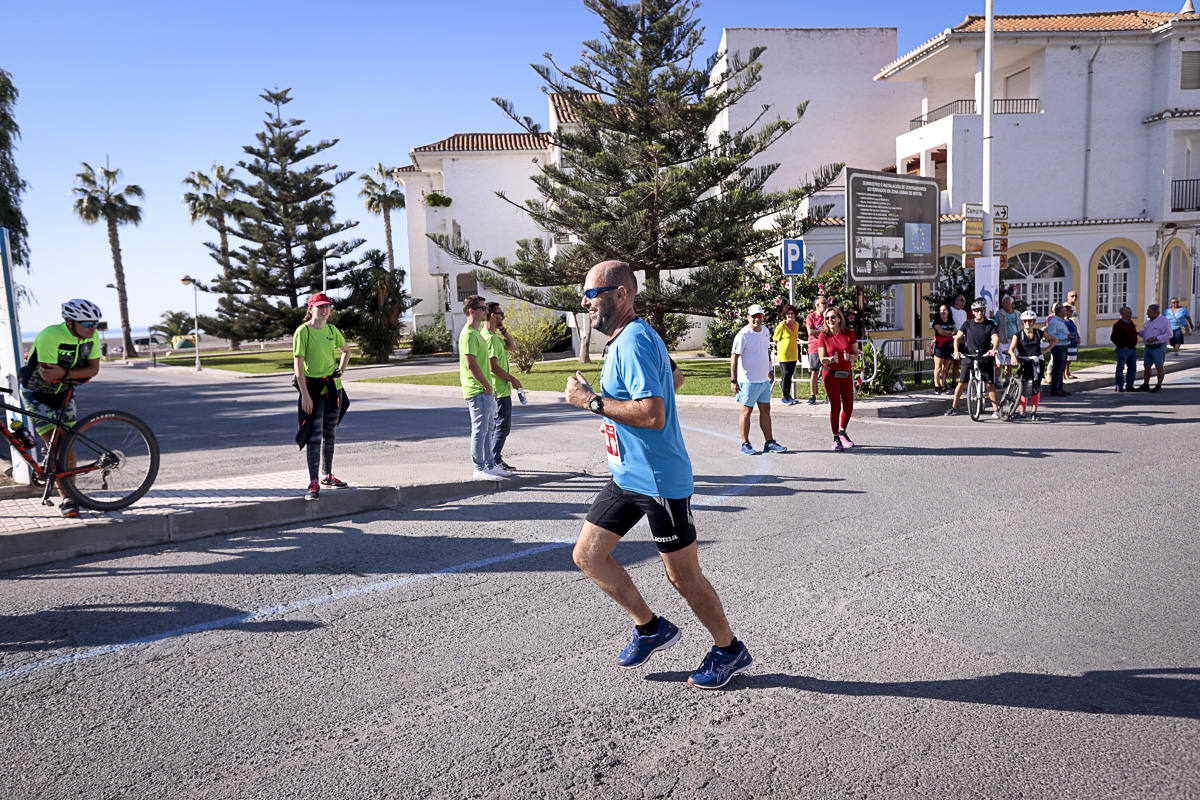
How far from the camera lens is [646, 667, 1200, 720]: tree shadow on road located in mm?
3352

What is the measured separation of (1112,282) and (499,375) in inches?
1075

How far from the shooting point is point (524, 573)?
5336 millimetres

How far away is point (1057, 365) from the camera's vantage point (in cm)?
1554

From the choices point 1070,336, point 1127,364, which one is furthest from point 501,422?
point 1127,364

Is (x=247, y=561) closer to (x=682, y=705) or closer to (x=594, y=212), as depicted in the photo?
(x=682, y=705)

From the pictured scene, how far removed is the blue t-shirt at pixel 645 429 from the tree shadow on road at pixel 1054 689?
909mm

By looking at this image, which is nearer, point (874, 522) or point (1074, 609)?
point (1074, 609)

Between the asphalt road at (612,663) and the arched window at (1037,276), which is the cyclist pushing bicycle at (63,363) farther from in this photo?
the arched window at (1037,276)

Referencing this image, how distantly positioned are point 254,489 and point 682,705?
17.7 ft

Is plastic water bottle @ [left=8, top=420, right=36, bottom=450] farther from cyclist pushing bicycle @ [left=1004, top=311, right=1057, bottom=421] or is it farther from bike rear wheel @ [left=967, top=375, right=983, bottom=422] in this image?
cyclist pushing bicycle @ [left=1004, top=311, right=1057, bottom=421]

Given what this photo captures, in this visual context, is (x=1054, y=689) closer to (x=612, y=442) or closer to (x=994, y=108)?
(x=612, y=442)

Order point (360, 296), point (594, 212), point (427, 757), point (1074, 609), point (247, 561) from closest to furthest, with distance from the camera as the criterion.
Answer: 1. point (427, 757)
2. point (1074, 609)
3. point (247, 561)
4. point (594, 212)
5. point (360, 296)

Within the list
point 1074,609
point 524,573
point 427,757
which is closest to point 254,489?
point 524,573

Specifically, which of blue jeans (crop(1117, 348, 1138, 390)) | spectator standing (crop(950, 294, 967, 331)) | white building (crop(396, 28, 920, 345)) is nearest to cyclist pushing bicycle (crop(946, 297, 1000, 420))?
spectator standing (crop(950, 294, 967, 331))
